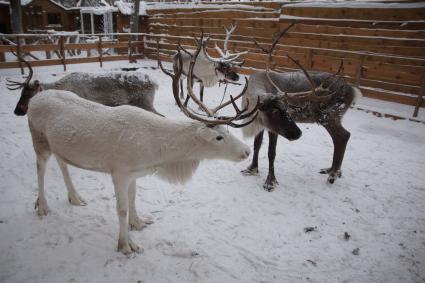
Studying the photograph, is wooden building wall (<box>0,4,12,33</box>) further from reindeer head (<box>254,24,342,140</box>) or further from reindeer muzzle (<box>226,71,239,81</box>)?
reindeer head (<box>254,24,342,140</box>)

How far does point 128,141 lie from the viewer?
2.63m

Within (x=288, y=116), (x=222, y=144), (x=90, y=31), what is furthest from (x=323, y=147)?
(x=90, y=31)

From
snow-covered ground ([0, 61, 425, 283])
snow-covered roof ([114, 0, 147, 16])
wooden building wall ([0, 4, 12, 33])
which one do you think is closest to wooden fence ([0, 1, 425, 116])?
snow-covered ground ([0, 61, 425, 283])

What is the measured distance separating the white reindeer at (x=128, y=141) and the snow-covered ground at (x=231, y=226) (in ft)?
1.51

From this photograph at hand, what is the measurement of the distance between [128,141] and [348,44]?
345 inches

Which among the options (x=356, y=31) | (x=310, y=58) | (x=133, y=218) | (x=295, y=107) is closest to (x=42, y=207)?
(x=133, y=218)

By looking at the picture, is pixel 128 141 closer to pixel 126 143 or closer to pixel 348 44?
pixel 126 143

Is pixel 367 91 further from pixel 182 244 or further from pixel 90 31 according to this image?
pixel 90 31

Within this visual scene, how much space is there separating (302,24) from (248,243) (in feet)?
30.7

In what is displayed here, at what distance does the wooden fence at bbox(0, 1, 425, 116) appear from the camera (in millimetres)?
7852

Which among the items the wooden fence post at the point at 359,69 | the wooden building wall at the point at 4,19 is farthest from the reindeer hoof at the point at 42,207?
the wooden building wall at the point at 4,19

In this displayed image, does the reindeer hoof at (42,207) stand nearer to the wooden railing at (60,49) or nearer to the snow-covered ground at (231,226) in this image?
the snow-covered ground at (231,226)

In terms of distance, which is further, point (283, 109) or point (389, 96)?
→ point (389, 96)

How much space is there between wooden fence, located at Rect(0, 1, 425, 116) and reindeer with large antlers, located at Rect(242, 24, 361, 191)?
2464mm
